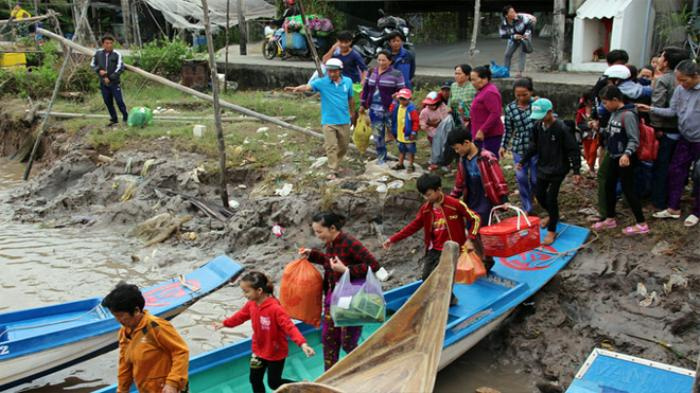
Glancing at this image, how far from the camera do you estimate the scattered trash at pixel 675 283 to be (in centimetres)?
525

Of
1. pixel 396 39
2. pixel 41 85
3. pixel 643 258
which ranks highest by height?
A: pixel 396 39

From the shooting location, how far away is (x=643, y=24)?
1081cm

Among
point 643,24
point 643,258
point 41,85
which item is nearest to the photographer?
point 643,258

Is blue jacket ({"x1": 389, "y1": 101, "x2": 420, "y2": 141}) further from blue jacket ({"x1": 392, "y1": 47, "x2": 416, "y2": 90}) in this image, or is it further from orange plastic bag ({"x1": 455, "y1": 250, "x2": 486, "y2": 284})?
orange plastic bag ({"x1": 455, "y1": 250, "x2": 486, "y2": 284})

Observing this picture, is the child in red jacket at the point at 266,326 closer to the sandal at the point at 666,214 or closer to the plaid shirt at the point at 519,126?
the plaid shirt at the point at 519,126

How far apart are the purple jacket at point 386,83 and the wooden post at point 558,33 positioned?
16.5 ft

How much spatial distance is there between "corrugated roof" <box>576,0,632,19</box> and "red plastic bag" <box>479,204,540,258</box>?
21.8 feet

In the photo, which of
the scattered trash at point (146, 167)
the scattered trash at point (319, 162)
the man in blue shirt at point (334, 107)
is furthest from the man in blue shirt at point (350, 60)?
→ the scattered trash at point (146, 167)

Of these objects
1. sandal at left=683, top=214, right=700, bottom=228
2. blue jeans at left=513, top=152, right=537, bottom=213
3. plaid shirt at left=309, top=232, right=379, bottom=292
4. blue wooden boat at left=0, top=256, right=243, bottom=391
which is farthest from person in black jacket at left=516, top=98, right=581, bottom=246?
blue wooden boat at left=0, top=256, right=243, bottom=391

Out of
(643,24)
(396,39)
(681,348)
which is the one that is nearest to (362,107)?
(396,39)

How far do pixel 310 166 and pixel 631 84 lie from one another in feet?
13.6

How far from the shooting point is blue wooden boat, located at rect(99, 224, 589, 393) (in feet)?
15.1

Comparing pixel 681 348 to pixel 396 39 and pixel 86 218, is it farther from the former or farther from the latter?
pixel 86 218

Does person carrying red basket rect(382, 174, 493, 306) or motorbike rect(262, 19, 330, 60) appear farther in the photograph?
motorbike rect(262, 19, 330, 60)
